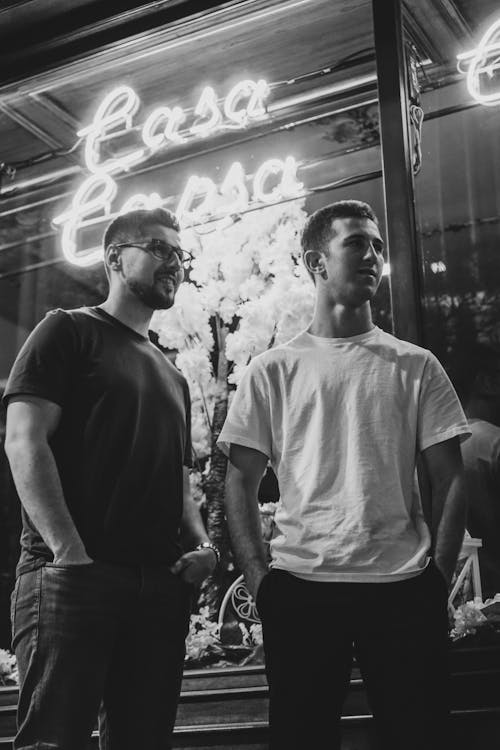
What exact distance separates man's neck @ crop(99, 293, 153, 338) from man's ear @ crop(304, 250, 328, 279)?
570 mm

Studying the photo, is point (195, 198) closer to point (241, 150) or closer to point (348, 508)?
point (241, 150)

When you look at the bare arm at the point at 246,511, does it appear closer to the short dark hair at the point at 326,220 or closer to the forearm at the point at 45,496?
the forearm at the point at 45,496

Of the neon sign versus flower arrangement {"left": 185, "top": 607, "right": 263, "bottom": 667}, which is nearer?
flower arrangement {"left": 185, "top": 607, "right": 263, "bottom": 667}

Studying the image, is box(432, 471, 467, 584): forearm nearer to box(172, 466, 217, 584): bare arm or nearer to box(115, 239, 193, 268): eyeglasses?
box(172, 466, 217, 584): bare arm

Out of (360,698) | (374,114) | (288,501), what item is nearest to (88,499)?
(288,501)

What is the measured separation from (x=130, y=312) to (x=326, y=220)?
2.38 feet

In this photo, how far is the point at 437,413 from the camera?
2.52 m

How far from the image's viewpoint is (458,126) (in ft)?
13.4

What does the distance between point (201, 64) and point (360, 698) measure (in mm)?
3293

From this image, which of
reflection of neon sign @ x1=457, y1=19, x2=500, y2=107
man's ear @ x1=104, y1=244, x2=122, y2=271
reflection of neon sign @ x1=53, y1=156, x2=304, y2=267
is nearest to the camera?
man's ear @ x1=104, y1=244, x2=122, y2=271

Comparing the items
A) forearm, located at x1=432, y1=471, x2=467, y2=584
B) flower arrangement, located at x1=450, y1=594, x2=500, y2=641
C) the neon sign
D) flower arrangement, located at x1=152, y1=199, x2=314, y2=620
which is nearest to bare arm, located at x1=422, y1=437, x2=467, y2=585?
forearm, located at x1=432, y1=471, x2=467, y2=584

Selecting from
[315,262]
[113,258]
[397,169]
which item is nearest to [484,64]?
[397,169]

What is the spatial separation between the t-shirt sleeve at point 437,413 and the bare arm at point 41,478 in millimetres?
1028

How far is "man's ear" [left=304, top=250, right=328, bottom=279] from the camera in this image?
9.31 ft
